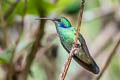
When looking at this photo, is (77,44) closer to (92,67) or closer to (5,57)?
(92,67)

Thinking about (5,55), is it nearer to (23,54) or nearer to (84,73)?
(23,54)

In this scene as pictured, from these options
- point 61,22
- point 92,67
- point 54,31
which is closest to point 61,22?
point 61,22

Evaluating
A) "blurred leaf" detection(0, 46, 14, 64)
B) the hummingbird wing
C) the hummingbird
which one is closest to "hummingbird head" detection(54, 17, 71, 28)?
the hummingbird

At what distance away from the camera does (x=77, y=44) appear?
5.56 feet

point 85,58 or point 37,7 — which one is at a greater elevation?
point 37,7

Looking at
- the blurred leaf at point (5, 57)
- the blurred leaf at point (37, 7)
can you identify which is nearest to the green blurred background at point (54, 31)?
the blurred leaf at point (37, 7)

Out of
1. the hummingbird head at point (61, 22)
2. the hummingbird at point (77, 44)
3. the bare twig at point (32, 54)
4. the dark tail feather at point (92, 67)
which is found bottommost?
the bare twig at point (32, 54)

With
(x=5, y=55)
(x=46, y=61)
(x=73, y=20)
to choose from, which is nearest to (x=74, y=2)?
(x=73, y=20)

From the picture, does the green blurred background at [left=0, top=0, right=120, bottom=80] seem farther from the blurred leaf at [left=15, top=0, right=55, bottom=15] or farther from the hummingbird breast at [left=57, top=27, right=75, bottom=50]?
the hummingbird breast at [left=57, top=27, right=75, bottom=50]

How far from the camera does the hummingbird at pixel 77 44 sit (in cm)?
171

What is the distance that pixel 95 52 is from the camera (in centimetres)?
284

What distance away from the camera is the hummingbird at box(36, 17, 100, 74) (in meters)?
1.71

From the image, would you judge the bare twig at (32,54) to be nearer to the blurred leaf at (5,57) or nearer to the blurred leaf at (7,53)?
the blurred leaf at (7,53)

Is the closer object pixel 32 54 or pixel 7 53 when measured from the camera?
pixel 7 53
